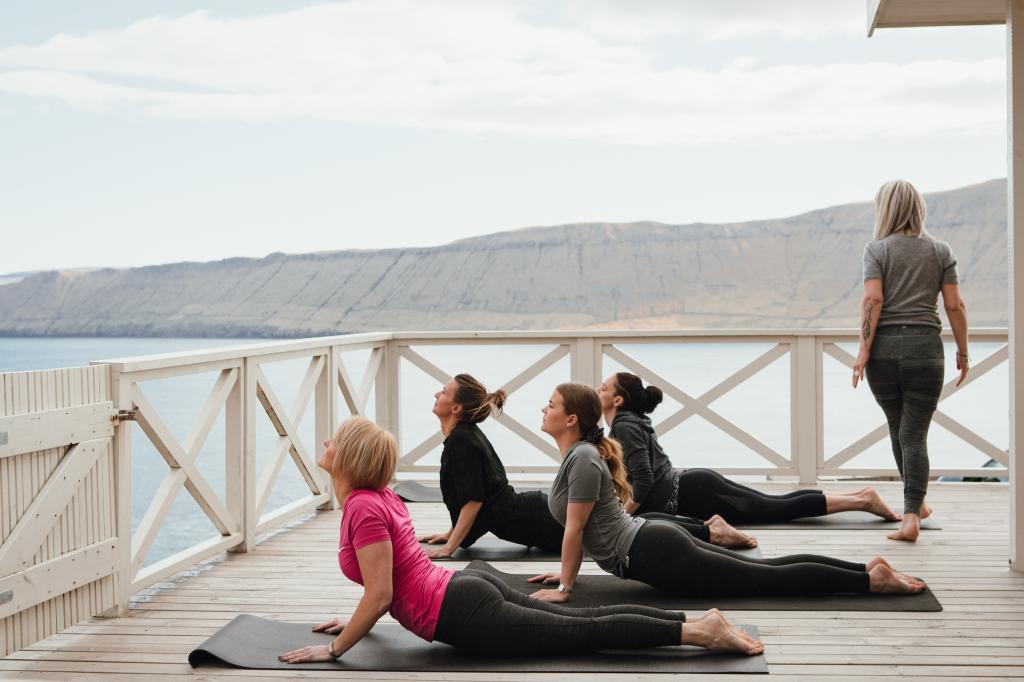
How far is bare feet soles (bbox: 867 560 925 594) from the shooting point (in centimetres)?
328

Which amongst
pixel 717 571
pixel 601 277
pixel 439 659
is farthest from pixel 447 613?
pixel 601 277

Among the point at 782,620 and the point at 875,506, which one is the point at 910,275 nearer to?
the point at 875,506

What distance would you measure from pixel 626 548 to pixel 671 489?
1194mm

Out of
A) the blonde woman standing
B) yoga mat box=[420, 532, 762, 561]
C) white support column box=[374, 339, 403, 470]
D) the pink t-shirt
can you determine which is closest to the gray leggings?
the blonde woman standing

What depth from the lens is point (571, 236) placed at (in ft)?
133

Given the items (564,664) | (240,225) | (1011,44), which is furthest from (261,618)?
(240,225)

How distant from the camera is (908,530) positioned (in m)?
4.22

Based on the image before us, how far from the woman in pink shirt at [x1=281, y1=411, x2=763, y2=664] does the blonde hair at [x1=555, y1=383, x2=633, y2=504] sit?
0.63 m

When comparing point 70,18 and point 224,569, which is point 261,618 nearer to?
point 224,569

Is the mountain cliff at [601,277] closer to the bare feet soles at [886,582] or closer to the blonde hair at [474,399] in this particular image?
the blonde hair at [474,399]

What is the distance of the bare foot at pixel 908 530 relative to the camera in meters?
4.21

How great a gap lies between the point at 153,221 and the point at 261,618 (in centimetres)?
3790

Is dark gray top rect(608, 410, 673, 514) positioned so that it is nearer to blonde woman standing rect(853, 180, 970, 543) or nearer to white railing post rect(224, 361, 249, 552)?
blonde woman standing rect(853, 180, 970, 543)

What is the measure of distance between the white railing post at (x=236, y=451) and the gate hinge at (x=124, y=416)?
86cm
